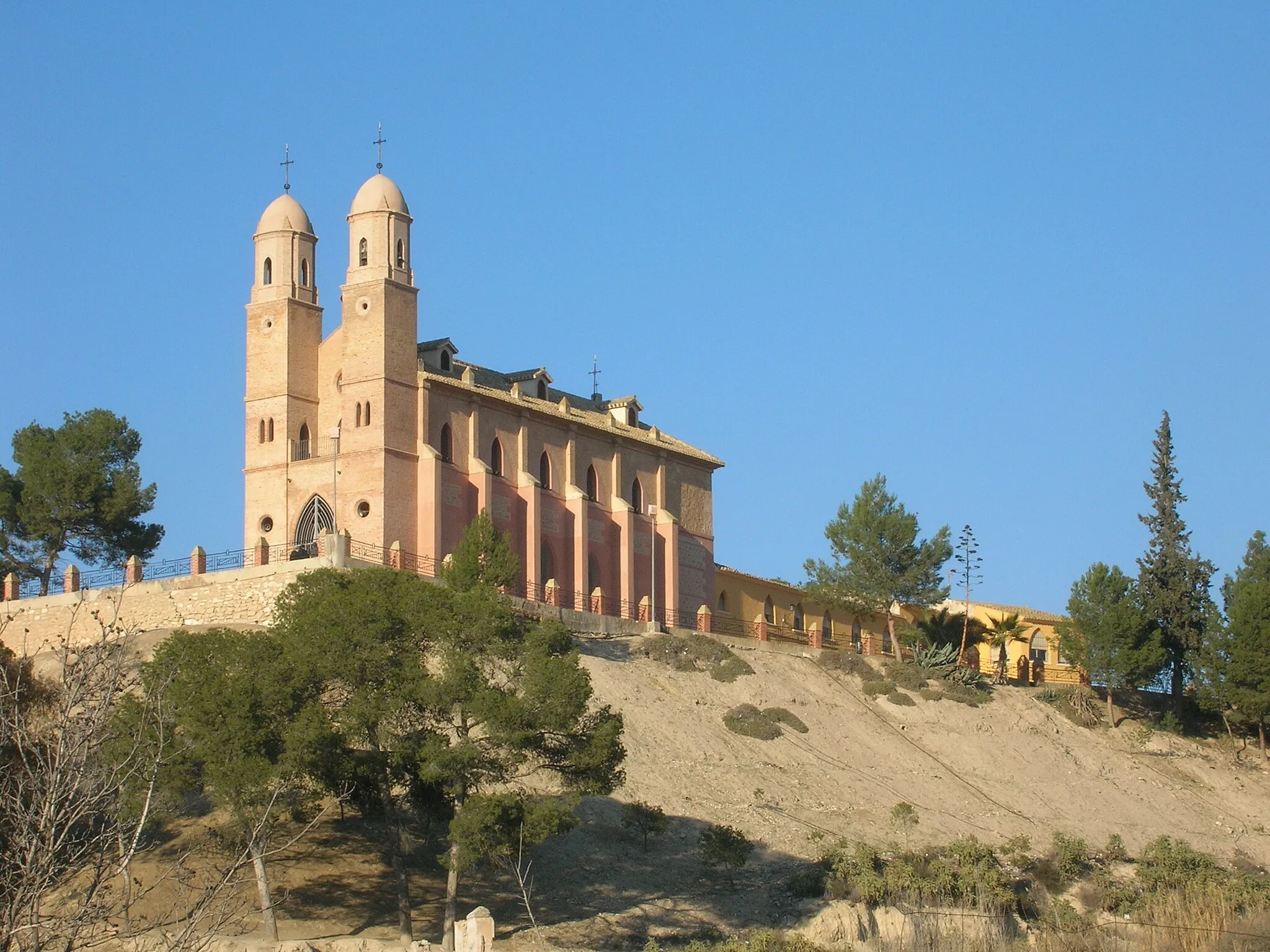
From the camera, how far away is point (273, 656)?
31.5 m

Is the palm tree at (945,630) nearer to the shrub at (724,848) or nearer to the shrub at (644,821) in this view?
the shrub at (644,821)

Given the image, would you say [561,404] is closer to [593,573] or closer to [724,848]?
[593,573]

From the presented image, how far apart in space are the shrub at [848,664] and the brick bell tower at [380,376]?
529 inches

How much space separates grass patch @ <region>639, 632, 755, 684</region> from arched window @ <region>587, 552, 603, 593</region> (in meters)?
3.42

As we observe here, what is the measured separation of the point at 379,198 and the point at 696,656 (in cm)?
1433

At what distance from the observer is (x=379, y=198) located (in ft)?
160

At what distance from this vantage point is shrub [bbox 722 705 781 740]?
148ft

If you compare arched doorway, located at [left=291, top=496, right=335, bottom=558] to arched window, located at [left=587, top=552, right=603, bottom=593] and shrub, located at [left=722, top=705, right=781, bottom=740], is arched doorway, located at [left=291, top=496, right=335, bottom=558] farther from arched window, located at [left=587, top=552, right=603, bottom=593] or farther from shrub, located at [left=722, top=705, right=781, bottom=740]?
shrub, located at [left=722, top=705, right=781, bottom=740]

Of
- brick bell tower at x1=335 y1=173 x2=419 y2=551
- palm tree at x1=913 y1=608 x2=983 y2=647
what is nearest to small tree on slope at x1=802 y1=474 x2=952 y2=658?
palm tree at x1=913 y1=608 x2=983 y2=647

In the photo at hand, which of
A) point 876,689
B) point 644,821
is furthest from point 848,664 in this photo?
point 644,821

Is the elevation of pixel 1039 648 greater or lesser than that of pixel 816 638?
greater

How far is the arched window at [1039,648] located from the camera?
70.0 m

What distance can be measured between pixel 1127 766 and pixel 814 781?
503 inches

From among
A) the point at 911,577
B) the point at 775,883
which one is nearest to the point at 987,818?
the point at 775,883
